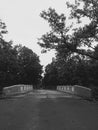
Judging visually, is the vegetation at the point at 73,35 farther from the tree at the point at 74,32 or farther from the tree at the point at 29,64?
the tree at the point at 29,64

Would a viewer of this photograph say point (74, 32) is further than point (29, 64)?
No

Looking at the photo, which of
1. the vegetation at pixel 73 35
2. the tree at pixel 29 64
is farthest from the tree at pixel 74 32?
the tree at pixel 29 64

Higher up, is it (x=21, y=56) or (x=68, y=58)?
(x=21, y=56)

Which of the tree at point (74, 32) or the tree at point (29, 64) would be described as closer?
the tree at point (74, 32)

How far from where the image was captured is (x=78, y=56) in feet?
104

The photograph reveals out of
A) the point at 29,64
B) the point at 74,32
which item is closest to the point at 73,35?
the point at 74,32

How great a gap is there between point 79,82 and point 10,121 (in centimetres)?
5625

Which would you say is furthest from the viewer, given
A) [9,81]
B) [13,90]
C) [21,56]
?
[21,56]

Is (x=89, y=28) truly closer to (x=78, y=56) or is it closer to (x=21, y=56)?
(x=78, y=56)

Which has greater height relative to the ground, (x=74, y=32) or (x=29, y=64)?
(x=29, y=64)

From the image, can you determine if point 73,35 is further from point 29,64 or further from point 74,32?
point 29,64

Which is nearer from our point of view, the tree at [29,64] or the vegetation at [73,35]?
the vegetation at [73,35]

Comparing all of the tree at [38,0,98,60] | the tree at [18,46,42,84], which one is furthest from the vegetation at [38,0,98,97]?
the tree at [18,46,42,84]

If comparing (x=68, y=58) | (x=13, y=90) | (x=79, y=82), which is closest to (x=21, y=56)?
(x=79, y=82)
